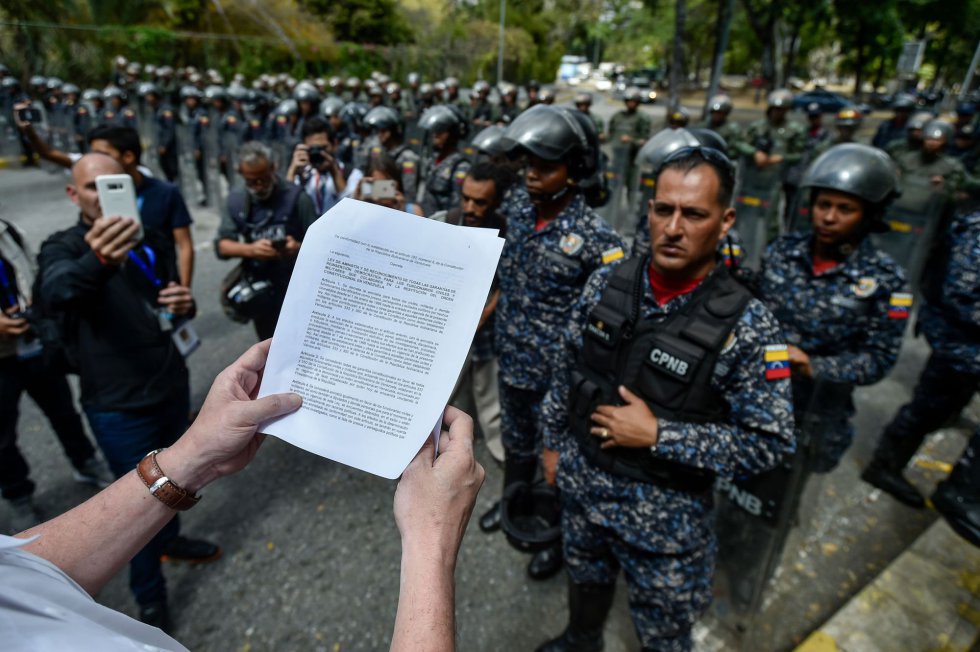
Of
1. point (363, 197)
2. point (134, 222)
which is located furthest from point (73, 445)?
point (363, 197)

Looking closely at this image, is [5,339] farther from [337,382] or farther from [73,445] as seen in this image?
[337,382]

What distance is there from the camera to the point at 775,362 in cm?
170

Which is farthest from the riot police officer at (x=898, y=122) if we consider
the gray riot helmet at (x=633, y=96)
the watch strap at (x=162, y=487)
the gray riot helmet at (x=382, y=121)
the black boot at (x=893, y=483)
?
the watch strap at (x=162, y=487)

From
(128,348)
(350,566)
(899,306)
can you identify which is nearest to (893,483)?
(899,306)

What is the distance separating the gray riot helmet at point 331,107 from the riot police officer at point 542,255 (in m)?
6.80

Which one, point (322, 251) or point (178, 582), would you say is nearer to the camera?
point (322, 251)

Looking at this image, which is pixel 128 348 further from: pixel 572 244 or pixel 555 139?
pixel 555 139

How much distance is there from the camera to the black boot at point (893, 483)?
11.5ft

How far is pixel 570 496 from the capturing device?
2.09m

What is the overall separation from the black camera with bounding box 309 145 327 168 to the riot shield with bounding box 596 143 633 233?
16.4ft

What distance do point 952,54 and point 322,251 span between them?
1870 inches

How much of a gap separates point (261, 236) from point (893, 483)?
14.6ft

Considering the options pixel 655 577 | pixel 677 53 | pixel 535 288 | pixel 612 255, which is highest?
pixel 677 53

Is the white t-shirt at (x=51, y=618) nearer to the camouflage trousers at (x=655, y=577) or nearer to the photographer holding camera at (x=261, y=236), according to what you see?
the camouflage trousers at (x=655, y=577)
